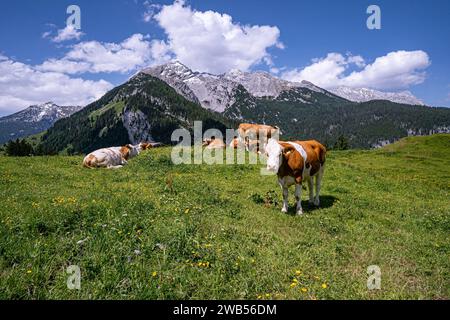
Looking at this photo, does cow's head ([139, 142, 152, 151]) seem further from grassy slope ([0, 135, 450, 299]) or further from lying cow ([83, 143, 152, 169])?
grassy slope ([0, 135, 450, 299])

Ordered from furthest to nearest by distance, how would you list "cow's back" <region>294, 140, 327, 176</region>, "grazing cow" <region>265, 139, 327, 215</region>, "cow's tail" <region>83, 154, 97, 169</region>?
"cow's tail" <region>83, 154, 97, 169</region>, "cow's back" <region>294, 140, 327, 176</region>, "grazing cow" <region>265, 139, 327, 215</region>

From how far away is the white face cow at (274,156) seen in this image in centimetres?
1325

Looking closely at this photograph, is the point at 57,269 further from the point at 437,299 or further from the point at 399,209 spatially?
the point at 399,209

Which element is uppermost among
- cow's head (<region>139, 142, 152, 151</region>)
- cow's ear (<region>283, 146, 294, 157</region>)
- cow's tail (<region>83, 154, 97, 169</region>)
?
cow's head (<region>139, 142, 152, 151</region>)

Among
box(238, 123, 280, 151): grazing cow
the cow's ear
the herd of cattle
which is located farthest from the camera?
box(238, 123, 280, 151): grazing cow

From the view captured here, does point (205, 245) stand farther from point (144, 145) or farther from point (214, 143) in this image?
point (144, 145)

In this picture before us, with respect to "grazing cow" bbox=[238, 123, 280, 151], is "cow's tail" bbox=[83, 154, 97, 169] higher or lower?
lower

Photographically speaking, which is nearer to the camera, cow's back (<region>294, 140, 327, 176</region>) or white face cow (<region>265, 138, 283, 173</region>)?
white face cow (<region>265, 138, 283, 173</region>)

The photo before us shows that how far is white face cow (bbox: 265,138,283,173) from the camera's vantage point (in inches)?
522

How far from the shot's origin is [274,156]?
44.0ft

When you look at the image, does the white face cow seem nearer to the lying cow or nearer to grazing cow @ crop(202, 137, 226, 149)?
the lying cow

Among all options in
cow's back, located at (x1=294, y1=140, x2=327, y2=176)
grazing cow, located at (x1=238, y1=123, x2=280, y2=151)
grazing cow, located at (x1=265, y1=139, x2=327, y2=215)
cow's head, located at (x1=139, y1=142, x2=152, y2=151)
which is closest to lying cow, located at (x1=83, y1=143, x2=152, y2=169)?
cow's head, located at (x1=139, y1=142, x2=152, y2=151)

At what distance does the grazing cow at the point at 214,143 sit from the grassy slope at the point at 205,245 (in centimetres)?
1660

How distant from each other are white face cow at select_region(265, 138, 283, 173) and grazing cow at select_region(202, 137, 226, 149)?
1926cm
